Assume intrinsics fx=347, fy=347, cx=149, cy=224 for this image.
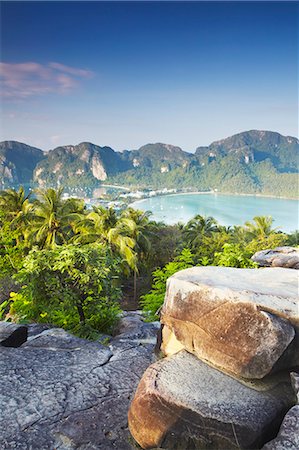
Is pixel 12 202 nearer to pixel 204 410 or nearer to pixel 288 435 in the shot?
pixel 204 410

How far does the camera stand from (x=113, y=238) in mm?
14617

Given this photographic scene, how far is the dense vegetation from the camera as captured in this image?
5.92 m

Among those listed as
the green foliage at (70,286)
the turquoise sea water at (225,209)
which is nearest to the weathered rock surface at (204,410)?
the green foliage at (70,286)

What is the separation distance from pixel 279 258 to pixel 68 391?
6166 mm

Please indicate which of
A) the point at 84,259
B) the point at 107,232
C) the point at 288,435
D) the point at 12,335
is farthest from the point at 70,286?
the point at 107,232

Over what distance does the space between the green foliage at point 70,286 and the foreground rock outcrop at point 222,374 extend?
2779 millimetres

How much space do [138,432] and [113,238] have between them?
1200cm

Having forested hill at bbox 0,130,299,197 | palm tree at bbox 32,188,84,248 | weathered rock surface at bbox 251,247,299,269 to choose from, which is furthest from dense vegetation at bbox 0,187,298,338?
forested hill at bbox 0,130,299,197

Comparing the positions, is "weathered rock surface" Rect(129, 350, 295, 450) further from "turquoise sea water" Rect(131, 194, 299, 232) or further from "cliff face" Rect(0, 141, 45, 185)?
"cliff face" Rect(0, 141, 45, 185)

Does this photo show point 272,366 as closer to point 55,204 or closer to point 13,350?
point 13,350

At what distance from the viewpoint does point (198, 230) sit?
25234mm

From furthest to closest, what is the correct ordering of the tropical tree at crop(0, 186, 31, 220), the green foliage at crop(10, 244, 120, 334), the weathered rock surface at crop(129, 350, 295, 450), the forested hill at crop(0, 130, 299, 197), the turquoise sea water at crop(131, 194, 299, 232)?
the forested hill at crop(0, 130, 299, 197)
the turquoise sea water at crop(131, 194, 299, 232)
the tropical tree at crop(0, 186, 31, 220)
the green foliage at crop(10, 244, 120, 334)
the weathered rock surface at crop(129, 350, 295, 450)

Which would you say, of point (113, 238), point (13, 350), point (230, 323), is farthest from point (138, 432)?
point (113, 238)

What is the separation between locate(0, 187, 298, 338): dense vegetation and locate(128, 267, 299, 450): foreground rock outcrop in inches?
103
